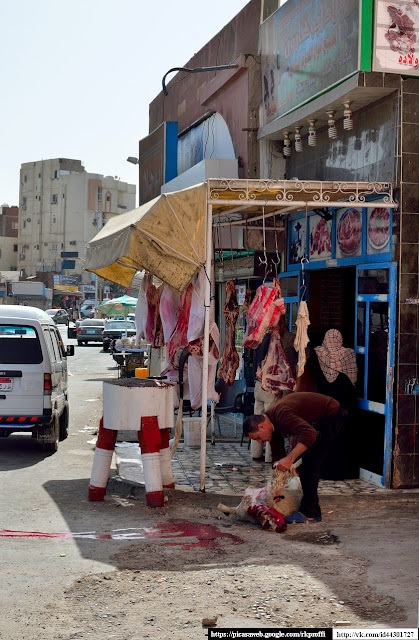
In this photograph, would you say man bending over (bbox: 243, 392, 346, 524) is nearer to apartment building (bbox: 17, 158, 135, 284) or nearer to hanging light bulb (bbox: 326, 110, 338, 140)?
hanging light bulb (bbox: 326, 110, 338, 140)

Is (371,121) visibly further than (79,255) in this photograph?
No

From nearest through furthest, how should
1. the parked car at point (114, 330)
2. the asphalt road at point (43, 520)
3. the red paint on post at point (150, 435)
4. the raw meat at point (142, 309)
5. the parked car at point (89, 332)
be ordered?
the asphalt road at point (43, 520) → the red paint on post at point (150, 435) → the raw meat at point (142, 309) → the parked car at point (114, 330) → the parked car at point (89, 332)

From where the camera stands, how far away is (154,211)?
384 inches

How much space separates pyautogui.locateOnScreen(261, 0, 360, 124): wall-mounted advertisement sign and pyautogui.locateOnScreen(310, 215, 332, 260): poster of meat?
65.2 inches

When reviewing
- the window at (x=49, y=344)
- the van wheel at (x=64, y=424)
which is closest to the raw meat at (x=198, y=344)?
the window at (x=49, y=344)

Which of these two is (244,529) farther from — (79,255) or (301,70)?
(79,255)

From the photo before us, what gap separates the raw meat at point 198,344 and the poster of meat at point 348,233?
1.99 m

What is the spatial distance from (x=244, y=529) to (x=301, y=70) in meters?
6.57

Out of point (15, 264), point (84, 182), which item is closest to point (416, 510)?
point (84, 182)

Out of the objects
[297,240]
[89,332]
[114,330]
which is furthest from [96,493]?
[89,332]

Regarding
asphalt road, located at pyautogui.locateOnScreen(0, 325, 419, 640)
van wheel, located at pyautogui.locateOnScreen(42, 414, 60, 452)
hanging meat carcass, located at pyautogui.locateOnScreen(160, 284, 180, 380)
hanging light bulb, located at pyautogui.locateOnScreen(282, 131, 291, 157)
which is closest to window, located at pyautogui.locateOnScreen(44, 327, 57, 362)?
van wheel, located at pyautogui.locateOnScreen(42, 414, 60, 452)

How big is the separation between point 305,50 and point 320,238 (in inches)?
100

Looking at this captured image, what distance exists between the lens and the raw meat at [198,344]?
1049cm

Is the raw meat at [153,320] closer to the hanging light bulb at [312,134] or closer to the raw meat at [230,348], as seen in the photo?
the raw meat at [230,348]
